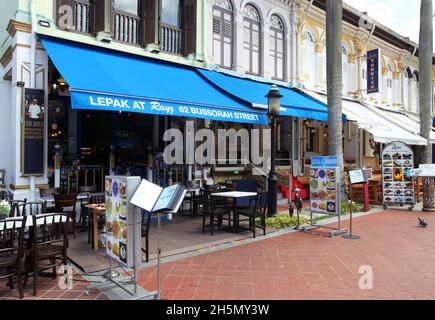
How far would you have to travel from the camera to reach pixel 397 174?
11.1m

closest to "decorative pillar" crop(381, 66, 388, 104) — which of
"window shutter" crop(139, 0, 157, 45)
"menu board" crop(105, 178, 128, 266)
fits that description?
"window shutter" crop(139, 0, 157, 45)

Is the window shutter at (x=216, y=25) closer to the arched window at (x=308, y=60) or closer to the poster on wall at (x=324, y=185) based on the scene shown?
the arched window at (x=308, y=60)

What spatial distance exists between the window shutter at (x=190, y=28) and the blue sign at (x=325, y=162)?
5007 mm

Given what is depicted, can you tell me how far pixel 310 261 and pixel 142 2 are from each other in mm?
8035

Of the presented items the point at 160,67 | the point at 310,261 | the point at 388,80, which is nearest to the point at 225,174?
the point at 160,67

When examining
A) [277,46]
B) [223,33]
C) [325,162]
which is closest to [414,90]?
[277,46]

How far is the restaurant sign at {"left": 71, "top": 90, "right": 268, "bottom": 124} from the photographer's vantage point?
620cm

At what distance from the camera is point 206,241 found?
21.9ft

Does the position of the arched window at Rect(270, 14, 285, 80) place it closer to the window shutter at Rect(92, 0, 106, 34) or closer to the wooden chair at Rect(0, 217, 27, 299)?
the window shutter at Rect(92, 0, 106, 34)

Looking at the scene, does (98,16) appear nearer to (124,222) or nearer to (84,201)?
(84,201)

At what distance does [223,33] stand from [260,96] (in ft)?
9.43

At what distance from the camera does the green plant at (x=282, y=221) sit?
798 centimetres

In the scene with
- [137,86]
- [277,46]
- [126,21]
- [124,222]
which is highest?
[277,46]
